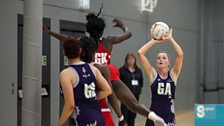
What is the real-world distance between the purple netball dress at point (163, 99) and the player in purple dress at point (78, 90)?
130cm

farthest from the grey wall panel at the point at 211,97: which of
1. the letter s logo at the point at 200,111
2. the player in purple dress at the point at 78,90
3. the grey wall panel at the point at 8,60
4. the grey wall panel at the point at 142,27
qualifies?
the player in purple dress at the point at 78,90

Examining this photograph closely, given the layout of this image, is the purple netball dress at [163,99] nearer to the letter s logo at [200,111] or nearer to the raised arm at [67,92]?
the letter s logo at [200,111]

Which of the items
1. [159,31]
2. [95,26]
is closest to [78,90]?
[95,26]

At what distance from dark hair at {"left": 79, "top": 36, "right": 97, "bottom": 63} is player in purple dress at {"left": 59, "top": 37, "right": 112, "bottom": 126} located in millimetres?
132

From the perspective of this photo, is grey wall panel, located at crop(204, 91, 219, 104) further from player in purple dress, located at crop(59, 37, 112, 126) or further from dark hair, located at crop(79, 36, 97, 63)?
player in purple dress, located at crop(59, 37, 112, 126)

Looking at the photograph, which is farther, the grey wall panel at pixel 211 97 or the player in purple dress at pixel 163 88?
the grey wall panel at pixel 211 97

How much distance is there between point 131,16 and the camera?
9500 millimetres

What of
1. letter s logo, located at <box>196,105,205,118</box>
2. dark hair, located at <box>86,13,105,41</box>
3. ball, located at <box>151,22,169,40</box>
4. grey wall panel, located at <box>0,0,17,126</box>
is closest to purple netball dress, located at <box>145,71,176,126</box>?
ball, located at <box>151,22,169,40</box>

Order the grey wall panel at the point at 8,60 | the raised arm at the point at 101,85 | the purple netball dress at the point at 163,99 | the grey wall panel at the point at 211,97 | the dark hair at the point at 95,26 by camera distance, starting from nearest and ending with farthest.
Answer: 1. the raised arm at the point at 101,85
2. the dark hair at the point at 95,26
3. the purple netball dress at the point at 163,99
4. the grey wall panel at the point at 8,60
5. the grey wall panel at the point at 211,97

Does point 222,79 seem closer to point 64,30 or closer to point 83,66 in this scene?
point 64,30

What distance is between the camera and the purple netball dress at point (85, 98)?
3279mm

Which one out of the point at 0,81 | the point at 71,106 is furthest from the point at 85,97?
the point at 0,81

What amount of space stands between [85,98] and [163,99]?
1.52 meters

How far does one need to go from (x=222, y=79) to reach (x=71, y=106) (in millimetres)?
11318
